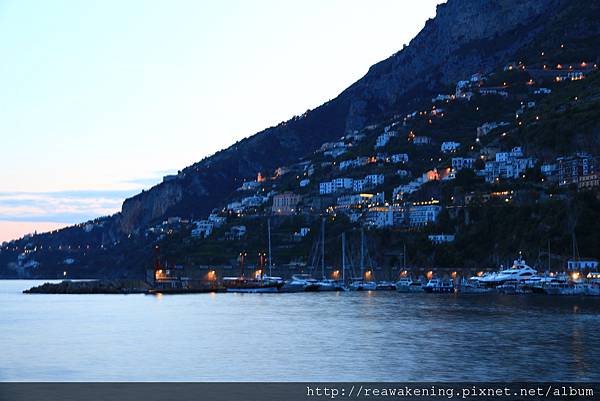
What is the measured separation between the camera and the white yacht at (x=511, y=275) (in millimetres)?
134125

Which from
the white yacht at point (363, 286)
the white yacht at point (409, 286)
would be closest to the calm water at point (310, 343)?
the white yacht at point (409, 286)

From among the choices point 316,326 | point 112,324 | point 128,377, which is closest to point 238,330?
point 316,326

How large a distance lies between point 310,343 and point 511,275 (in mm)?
79466

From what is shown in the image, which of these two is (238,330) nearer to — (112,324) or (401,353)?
(112,324)

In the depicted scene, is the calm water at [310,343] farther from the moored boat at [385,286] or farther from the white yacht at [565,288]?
the moored boat at [385,286]

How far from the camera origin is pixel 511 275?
134500 mm

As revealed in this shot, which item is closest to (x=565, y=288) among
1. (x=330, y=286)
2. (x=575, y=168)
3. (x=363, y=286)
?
(x=363, y=286)

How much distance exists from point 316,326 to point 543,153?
122444 mm

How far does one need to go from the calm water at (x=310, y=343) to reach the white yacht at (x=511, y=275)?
3395 cm

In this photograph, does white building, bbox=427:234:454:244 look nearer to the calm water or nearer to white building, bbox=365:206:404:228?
white building, bbox=365:206:404:228

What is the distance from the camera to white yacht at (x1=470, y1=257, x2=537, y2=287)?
134m

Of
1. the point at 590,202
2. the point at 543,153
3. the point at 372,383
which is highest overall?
the point at 543,153

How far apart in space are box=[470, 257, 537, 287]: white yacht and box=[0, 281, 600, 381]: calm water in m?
33.9

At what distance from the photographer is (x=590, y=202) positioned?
154500mm
